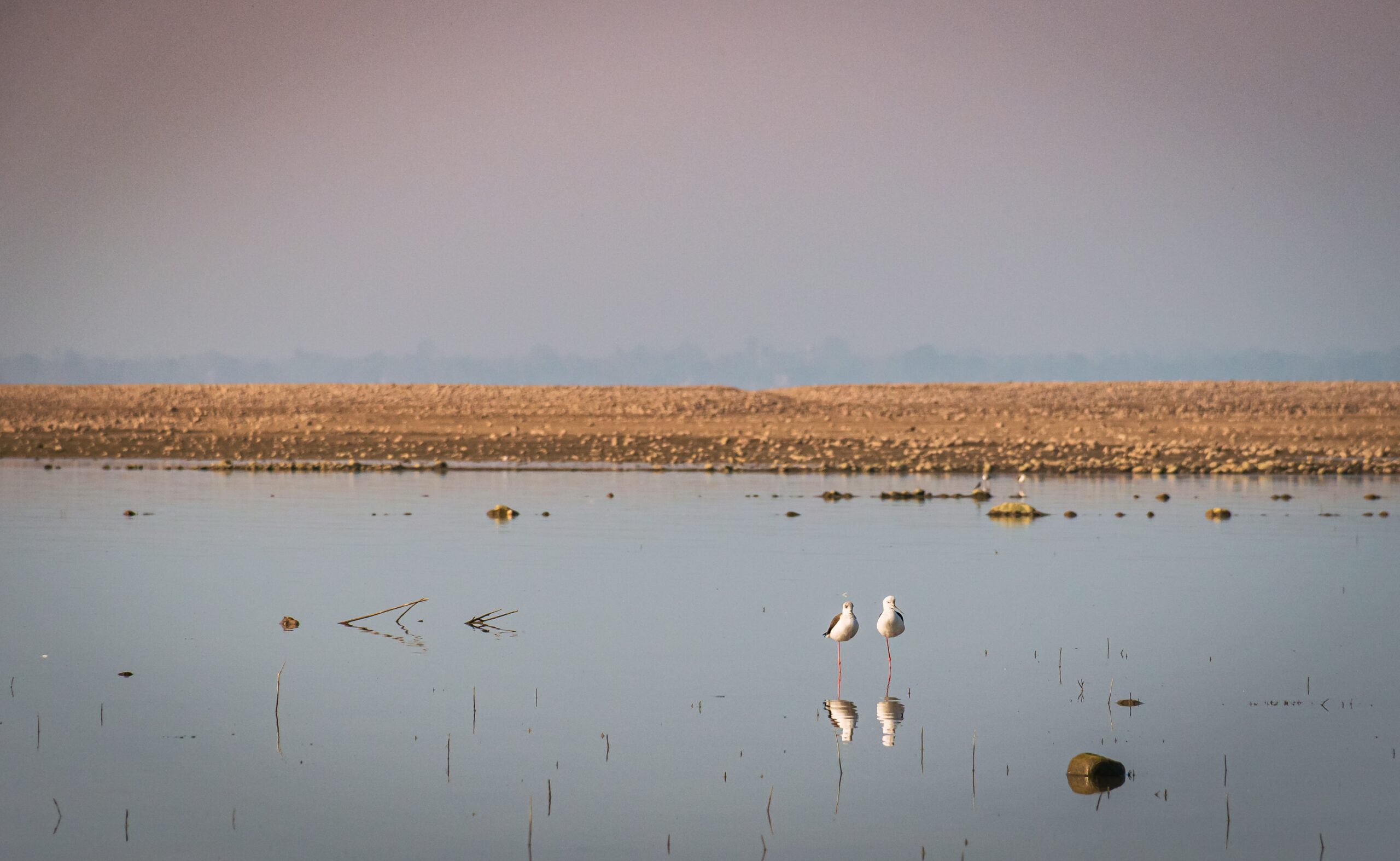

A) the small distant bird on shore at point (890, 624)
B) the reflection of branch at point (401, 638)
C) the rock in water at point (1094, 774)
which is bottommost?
the rock in water at point (1094, 774)

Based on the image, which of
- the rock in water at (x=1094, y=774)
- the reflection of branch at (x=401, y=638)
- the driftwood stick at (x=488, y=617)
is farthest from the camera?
the driftwood stick at (x=488, y=617)

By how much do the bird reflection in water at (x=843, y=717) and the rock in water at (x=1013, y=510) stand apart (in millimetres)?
15251

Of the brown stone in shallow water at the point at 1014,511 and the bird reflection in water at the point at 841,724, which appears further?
the brown stone in shallow water at the point at 1014,511

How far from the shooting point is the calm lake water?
810 cm

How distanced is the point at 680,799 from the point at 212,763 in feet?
10.1

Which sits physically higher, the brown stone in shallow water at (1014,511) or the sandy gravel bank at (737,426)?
the sandy gravel bank at (737,426)

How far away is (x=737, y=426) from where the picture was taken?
60.2 m

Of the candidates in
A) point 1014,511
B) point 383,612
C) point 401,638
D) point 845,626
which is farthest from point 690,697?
point 1014,511

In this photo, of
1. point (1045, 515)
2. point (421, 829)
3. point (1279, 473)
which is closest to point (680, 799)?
point (421, 829)

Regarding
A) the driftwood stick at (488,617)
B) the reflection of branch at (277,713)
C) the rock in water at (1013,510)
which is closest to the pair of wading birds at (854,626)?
the driftwood stick at (488,617)

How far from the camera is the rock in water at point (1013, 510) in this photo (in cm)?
2580

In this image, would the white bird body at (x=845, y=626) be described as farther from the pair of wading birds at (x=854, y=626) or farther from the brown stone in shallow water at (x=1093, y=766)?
the brown stone in shallow water at (x=1093, y=766)

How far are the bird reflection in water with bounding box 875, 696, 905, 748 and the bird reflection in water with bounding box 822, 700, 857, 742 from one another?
0.19m

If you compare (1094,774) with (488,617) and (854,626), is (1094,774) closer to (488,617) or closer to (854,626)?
(854,626)
